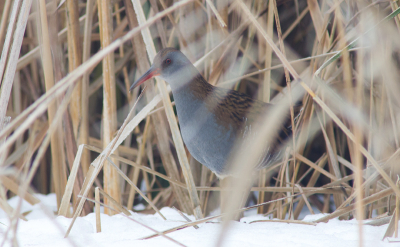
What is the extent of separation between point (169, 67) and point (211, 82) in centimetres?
27

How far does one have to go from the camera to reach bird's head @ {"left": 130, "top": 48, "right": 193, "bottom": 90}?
4.23 feet

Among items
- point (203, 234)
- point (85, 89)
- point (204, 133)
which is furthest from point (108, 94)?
point (203, 234)

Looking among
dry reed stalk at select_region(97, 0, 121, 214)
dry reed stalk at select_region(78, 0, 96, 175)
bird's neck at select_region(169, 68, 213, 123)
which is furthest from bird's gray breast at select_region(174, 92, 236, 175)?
dry reed stalk at select_region(78, 0, 96, 175)

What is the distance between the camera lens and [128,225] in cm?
108

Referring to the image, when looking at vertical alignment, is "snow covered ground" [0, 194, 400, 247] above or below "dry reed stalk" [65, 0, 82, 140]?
below

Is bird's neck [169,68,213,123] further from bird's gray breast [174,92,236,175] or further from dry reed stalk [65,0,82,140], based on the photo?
dry reed stalk [65,0,82,140]

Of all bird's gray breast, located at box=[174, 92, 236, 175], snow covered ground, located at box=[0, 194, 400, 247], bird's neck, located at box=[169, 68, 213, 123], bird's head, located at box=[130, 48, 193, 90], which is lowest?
snow covered ground, located at box=[0, 194, 400, 247]

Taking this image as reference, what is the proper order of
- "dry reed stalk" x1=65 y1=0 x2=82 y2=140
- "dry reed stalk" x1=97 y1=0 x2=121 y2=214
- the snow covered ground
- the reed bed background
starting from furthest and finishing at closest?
"dry reed stalk" x1=65 y1=0 x2=82 y2=140 → "dry reed stalk" x1=97 y1=0 x2=121 y2=214 → the reed bed background → the snow covered ground

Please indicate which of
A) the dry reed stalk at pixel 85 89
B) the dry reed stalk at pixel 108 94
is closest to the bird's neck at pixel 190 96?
the dry reed stalk at pixel 108 94

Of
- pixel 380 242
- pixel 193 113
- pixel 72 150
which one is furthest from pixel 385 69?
pixel 72 150

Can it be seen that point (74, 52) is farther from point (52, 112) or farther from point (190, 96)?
point (190, 96)

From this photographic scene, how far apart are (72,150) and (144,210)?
0.57m

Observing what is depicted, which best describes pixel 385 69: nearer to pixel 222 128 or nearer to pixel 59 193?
pixel 222 128

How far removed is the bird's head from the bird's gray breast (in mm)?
79
